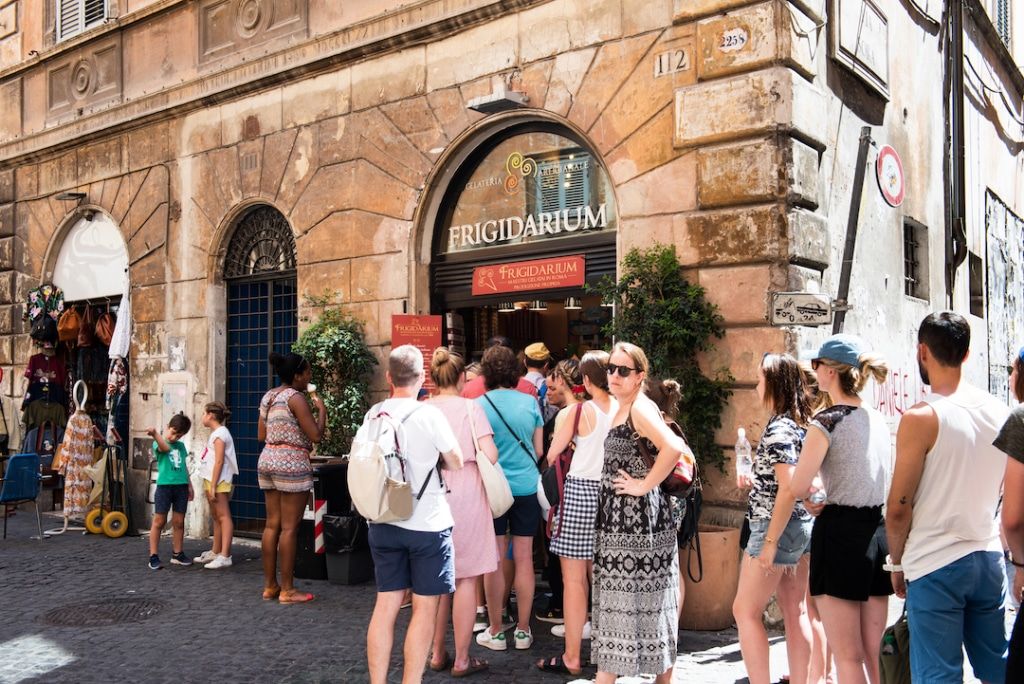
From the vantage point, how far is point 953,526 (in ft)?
11.4

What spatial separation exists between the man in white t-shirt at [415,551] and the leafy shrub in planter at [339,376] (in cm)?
426

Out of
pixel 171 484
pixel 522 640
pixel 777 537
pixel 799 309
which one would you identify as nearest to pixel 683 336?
pixel 799 309

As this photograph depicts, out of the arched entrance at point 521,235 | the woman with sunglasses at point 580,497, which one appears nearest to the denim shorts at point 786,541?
the woman with sunglasses at point 580,497

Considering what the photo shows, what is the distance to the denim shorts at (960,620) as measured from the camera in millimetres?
3459

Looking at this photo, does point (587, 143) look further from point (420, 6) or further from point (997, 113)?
point (997, 113)

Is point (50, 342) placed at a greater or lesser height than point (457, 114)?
lesser

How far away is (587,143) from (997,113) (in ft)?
25.8

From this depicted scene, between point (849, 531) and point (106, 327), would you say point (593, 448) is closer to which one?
point (849, 531)

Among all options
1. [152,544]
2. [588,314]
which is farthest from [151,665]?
[588,314]

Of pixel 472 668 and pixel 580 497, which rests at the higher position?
pixel 580 497

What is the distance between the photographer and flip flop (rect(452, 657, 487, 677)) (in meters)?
5.59

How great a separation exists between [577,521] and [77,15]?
12.0 meters

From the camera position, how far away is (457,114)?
9000 mm

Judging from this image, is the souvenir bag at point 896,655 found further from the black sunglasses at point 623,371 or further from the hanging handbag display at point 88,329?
the hanging handbag display at point 88,329
